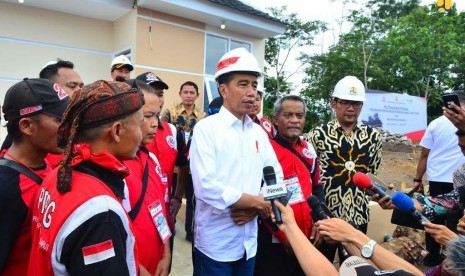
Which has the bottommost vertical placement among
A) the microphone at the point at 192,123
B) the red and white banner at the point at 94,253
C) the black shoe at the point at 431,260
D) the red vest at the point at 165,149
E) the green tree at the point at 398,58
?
the black shoe at the point at 431,260

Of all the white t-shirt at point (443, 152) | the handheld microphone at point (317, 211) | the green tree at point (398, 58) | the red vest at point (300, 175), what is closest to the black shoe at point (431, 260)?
the white t-shirt at point (443, 152)

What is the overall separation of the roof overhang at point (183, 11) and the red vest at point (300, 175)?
610cm

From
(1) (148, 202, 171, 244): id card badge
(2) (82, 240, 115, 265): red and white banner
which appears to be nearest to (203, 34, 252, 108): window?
(1) (148, 202, 171, 244): id card badge

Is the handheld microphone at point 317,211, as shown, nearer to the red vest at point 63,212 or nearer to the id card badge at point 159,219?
the id card badge at point 159,219

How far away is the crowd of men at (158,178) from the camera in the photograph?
1.27 metres

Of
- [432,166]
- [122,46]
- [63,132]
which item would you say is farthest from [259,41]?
[63,132]

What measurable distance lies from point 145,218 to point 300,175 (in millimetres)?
1445

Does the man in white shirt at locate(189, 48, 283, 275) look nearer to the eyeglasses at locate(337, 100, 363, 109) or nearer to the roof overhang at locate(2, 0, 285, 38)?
the eyeglasses at locate(337, 100, 363, 109)

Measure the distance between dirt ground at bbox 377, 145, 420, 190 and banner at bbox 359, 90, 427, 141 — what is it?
62.2 inches

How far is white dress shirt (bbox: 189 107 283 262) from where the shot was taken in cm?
230

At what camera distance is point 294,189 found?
9.53 feet

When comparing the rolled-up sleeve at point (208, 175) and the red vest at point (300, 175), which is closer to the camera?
the rolled-up sleeve at point (208, 175)

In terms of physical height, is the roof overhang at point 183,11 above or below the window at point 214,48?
above

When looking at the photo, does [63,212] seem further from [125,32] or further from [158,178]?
[125,32]
